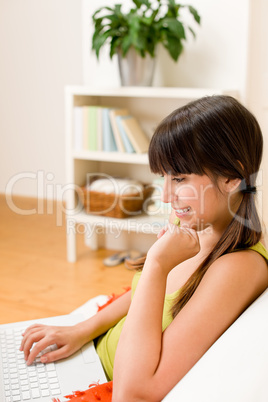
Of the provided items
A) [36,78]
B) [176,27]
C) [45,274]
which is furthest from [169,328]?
[36,78]

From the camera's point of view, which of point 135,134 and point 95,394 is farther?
point 135,134

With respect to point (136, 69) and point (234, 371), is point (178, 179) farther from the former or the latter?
point (136, 69)

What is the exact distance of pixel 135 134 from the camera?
2971mm

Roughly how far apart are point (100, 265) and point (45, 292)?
48cm

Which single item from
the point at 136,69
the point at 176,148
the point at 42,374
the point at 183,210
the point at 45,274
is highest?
the point at 136,69

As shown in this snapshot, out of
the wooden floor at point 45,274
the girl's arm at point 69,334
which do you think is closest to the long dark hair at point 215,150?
the girl's arm at point 69,334

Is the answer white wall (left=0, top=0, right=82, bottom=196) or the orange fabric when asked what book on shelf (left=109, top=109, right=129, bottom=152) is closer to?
white wall (left=0, top=0, right=82, bottom=196)

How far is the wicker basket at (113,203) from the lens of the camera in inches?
118

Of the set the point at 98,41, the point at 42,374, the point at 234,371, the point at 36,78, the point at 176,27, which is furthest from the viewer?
the point at 36,78

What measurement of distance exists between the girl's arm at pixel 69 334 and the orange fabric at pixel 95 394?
15cm

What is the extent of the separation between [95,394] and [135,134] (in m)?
2.10

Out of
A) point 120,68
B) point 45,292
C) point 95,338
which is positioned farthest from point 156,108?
point 95,338

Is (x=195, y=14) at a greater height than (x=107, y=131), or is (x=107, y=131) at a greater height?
(x=195, y=14)

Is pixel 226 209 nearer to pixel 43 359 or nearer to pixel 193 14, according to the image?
pixel 43 359
